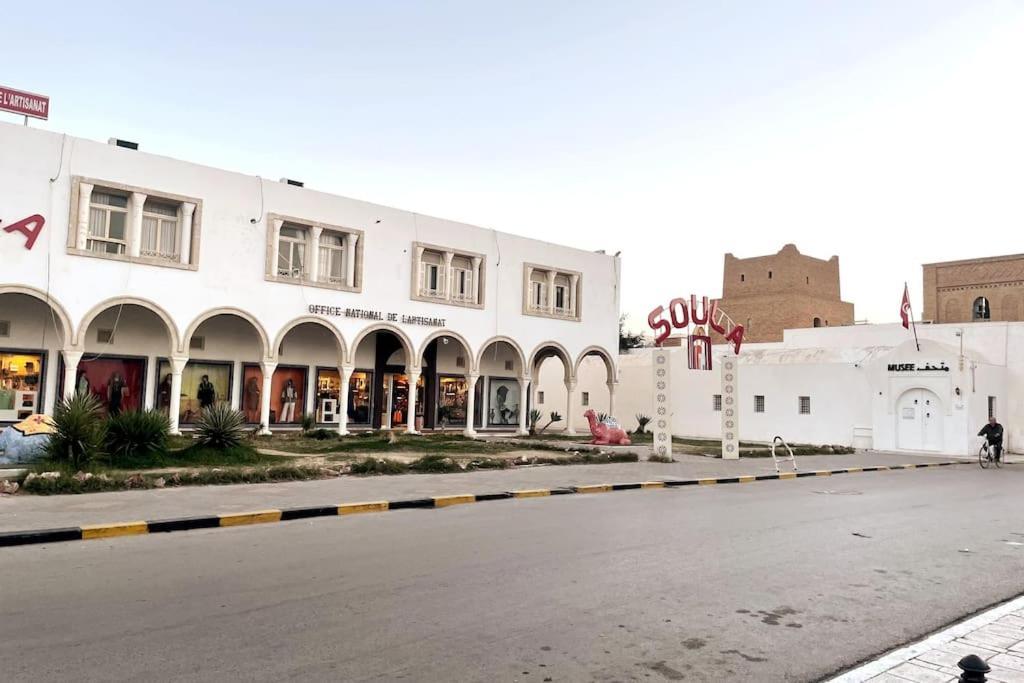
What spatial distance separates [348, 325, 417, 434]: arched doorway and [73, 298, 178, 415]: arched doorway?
7447 mm

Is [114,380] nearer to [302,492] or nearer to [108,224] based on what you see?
[108,224]

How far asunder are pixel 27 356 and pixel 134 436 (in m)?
10.4

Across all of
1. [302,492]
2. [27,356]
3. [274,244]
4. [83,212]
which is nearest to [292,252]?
[274,244]

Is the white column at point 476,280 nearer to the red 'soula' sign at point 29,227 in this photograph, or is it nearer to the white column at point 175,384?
the white column at point 175,384

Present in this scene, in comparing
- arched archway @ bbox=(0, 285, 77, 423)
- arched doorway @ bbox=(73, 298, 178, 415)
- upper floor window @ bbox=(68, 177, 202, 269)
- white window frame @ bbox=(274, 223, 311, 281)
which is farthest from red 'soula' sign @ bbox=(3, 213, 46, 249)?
white window frame @ bbox=(274, 223, 311, 281)

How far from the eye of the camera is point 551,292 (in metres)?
33.5

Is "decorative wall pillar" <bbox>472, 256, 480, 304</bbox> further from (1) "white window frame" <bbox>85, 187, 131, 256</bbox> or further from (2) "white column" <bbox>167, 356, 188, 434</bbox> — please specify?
(1) "white window frame" <bbox>85, 187, 131, 256</bbox>

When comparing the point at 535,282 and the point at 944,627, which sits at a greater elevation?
the point at 535,282

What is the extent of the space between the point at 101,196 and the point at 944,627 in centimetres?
2277

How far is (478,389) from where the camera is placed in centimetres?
3388

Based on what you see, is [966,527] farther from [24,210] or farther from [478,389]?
[478,389]

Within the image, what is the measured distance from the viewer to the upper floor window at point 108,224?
2152cm

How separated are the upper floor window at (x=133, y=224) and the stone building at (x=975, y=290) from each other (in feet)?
135

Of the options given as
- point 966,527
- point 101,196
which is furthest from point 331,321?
point 966,527
